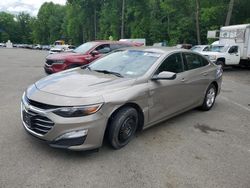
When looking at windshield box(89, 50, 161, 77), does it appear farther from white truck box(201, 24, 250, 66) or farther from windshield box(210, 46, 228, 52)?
windshield box(210, 46, 228, 52)

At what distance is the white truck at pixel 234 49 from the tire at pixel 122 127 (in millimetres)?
12119

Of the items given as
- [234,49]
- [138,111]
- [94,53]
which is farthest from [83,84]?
[234,49]

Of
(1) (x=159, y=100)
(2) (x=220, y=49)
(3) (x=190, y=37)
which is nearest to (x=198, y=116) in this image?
(1) (x=159, y=100)

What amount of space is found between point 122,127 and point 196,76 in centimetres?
239

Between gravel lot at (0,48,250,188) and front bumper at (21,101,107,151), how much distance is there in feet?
0.95

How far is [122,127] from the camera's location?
377 centimetres

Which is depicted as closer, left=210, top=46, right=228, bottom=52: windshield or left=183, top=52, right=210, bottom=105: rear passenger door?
left=183, top=52, right=210, bottom=105: rear passenger door

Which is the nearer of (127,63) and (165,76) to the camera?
(165,76)

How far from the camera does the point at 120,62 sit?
186 inches

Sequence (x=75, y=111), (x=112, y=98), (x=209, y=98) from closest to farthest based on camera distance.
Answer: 1. (x=75, y=111)
2. (x=112, y=98)
3. (x=209, y=98)

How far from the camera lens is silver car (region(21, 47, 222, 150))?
130 inches

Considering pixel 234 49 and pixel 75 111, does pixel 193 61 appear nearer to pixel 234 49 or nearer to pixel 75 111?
pixel 75 111

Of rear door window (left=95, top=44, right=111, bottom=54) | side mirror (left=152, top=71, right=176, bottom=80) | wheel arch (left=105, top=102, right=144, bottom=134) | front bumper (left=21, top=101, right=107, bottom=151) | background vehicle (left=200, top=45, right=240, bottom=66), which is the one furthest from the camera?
background vehicle (left=200, top=45, right=240, bottom=66)

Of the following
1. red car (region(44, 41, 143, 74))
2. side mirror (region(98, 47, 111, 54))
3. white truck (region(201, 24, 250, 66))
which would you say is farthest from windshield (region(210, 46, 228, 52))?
side mirror (region(98, 47, 111, 54))
